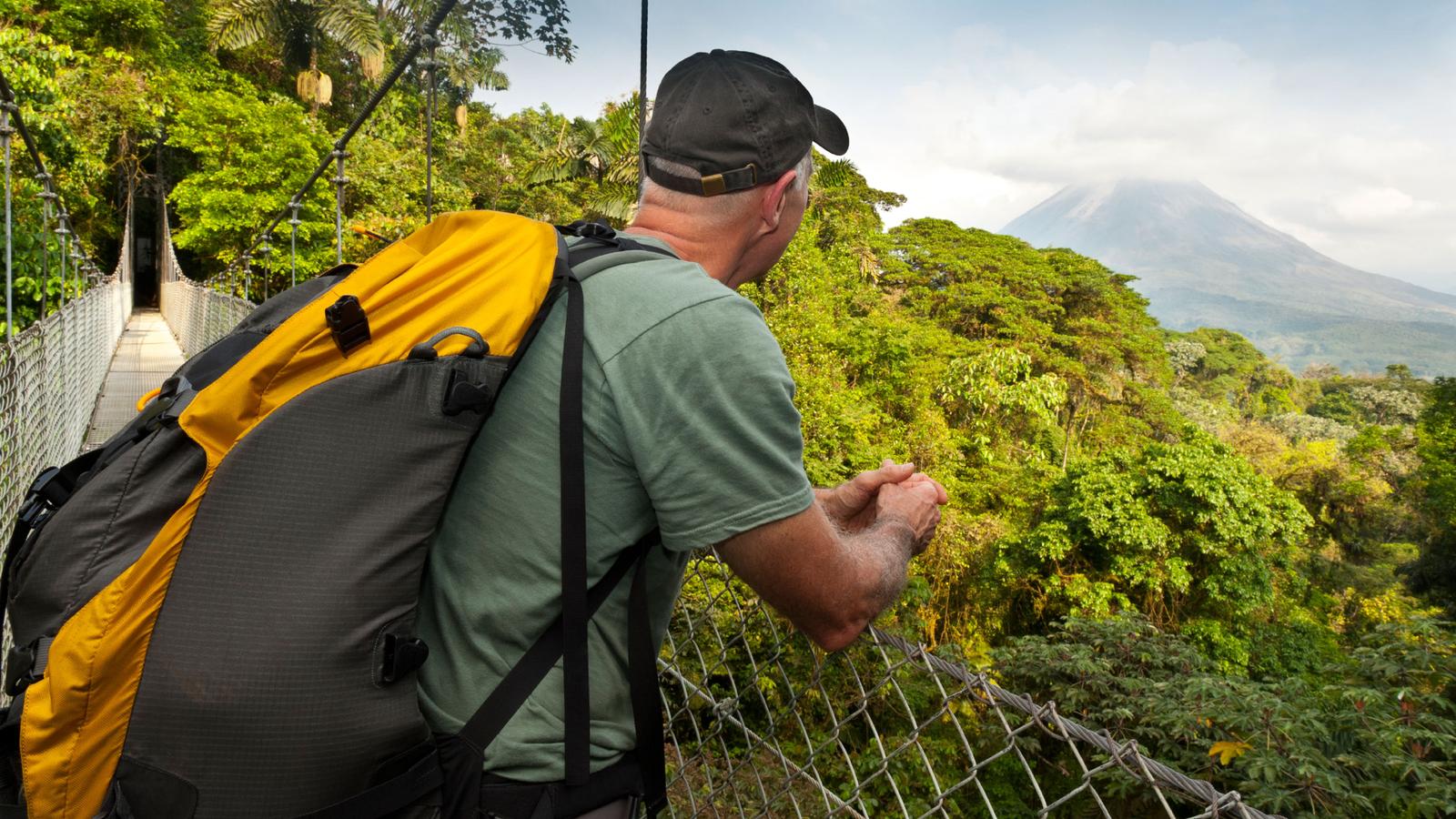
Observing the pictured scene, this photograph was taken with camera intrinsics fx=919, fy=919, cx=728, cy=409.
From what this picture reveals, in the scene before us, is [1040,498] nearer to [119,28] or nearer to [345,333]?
[345,333]

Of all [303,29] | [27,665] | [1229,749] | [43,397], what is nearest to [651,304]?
[27,665]

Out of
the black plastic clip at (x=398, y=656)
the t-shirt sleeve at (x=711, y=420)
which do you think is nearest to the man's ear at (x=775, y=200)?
the t-shirt sleeve at (x=711, y=420)

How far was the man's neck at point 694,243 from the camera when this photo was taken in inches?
41.8

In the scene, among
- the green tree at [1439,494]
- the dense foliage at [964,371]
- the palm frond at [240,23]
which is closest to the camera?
the dense foliage at [964,371]

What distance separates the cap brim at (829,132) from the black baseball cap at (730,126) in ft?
0.13

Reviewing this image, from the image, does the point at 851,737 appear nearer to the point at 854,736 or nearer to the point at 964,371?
the point at 854,736

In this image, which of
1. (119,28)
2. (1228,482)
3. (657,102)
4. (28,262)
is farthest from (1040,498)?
(119,28)

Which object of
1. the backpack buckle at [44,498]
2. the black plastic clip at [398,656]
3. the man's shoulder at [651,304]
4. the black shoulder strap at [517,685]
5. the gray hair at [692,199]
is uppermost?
the gray hair at [692,199]

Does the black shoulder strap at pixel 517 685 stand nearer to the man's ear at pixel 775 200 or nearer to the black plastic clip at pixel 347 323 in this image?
the black plastic clip at pixel 347 323

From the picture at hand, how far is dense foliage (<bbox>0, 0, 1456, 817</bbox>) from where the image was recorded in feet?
39.9

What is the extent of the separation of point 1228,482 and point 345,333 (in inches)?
662

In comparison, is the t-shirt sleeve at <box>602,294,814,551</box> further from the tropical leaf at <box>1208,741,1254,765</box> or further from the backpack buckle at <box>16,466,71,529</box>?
the tropical leaf at <box>1208,741,1254,765</box>

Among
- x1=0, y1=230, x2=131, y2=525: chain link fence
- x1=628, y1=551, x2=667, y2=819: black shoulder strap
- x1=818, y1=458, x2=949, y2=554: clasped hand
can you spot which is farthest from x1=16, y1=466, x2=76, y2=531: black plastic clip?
x1=0, y1=230, x2=131, y2=525: chain link fence

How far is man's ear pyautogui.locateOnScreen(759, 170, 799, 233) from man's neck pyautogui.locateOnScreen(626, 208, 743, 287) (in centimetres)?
5
